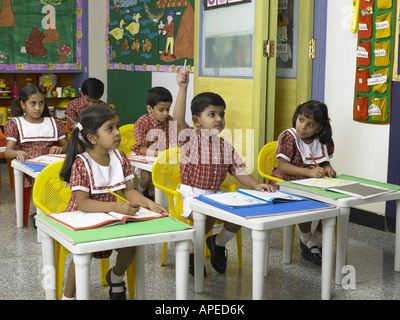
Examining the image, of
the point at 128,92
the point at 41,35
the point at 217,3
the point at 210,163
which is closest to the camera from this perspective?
the point at 210,163

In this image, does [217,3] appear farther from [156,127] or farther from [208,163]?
[208,163]

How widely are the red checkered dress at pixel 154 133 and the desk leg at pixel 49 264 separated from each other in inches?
71.0

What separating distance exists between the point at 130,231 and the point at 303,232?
61.3 inches

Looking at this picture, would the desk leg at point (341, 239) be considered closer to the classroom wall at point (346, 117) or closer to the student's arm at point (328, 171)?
the student's arm at point (328, 171)

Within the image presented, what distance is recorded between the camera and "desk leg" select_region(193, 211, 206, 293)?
2396 mm

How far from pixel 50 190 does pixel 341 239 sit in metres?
1.33

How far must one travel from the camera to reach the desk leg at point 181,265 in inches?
76.0

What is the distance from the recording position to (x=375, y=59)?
3707 mm

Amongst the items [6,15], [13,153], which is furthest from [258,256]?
[6,15]

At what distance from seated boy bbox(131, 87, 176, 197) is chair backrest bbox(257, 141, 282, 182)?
77 cm

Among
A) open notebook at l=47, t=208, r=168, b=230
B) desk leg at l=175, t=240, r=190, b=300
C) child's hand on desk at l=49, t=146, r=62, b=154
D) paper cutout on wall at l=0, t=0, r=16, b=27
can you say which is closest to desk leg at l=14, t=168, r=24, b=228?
child's hand on desk at l=49, t=146, r=62, b=154

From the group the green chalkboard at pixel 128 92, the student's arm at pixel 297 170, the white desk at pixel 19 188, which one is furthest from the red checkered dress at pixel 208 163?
the green chalkboard at pixel 128 92

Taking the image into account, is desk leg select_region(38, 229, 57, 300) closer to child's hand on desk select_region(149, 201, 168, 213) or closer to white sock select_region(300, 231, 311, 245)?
child's hand on desk select_region(149, 201, 168, 213)

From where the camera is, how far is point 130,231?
1.86 m
